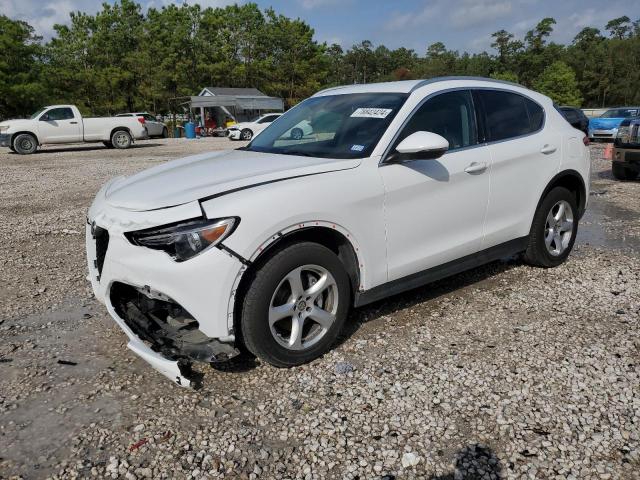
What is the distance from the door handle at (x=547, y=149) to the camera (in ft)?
15.1

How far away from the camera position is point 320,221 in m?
3.11

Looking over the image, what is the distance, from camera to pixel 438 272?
12.8 feet

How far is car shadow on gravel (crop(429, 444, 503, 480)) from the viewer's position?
2352 millimetres

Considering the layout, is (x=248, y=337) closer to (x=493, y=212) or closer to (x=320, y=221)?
(x=320, y=221)

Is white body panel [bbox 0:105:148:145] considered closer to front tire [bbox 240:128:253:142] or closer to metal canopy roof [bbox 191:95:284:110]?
front tire [bbox 240:128:253:142]

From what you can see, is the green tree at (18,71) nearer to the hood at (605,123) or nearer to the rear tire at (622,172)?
the hood at (605,123)

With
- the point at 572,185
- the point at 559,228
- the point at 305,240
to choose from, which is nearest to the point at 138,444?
the point at 305,240

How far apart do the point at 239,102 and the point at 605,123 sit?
27.4 meters

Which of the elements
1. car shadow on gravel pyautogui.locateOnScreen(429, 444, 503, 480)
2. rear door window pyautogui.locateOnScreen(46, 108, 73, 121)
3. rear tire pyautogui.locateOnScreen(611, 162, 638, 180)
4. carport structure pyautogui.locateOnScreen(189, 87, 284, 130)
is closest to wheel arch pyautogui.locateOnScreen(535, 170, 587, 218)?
car shadow on gravel pyautogui.locateOnScreen(429, 444, 503, 480)

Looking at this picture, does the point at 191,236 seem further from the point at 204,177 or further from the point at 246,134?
the point at 246,134

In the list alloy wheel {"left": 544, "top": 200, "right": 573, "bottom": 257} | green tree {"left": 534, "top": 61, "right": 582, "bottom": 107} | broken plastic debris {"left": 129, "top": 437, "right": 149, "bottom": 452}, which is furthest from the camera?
green tree {"left": 534, "top": 61, "right": 582, "bottom": 107}

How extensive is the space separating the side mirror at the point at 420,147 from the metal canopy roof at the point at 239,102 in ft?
124

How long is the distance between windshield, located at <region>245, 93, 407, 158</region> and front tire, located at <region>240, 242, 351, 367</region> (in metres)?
0.83

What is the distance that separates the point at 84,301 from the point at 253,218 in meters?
2.41
